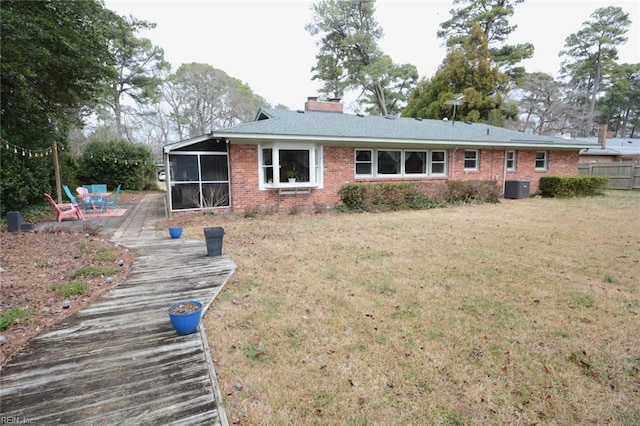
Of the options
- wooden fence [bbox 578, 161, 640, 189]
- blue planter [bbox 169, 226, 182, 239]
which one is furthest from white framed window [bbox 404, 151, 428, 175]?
wooden fence [bbox 578, 161, 640, 189]

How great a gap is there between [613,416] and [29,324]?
16.6ft

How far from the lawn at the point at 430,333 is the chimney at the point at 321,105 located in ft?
37.2

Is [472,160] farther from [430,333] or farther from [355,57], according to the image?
[355,57]

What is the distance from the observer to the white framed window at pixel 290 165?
10.8 m

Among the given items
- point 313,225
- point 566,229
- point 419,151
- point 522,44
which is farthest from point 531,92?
point 313,225

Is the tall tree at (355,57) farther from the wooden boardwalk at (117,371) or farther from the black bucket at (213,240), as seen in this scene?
the wooden boardwalk at (117,371)

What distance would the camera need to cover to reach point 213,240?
5680 millimetres

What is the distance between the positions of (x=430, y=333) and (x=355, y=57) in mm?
30794

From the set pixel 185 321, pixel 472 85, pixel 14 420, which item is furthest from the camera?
pixel 472 85

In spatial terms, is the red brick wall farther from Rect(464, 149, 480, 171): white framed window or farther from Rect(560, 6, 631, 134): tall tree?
Rect(560, 6, 631, 134): tall tree

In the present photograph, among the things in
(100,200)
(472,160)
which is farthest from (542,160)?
(100,200)

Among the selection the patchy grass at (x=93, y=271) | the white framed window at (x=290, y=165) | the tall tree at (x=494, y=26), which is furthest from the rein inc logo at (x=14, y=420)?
the tall tree at (x=494, y=26)

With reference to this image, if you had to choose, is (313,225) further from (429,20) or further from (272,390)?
(429,20)

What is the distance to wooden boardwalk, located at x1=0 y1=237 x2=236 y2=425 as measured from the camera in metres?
2.09
